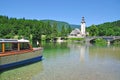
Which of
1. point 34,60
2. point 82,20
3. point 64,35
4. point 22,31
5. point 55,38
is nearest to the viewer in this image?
point 34,60

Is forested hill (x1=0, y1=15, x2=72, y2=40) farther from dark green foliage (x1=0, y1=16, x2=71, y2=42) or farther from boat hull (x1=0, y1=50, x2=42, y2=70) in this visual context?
boat hull (x1=0, y1=50, x2=42, y2=70)

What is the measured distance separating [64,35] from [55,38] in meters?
12.8

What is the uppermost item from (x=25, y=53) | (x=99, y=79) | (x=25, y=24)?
(x=25, y=24)

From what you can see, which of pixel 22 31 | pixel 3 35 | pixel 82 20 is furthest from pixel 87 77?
pixel 82 20

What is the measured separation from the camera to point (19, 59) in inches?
872

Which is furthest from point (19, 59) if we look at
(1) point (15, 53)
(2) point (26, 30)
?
(2) point (26, 30)

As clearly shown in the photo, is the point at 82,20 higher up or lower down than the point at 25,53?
higher up

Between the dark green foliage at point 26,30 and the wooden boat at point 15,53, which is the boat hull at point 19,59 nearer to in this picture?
the wooden boat at point 15,53

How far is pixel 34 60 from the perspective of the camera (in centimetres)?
2586

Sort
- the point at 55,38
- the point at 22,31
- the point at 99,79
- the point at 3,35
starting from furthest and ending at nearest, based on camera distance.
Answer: the point at 55,38 < the point at 22,31 < the point at 3,35 < the point at 99,79

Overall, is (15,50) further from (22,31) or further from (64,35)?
(64,35)

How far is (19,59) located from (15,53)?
109 cm

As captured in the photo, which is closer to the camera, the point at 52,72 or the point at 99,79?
the point at 99,79

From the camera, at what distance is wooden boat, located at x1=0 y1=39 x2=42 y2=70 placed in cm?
2001
